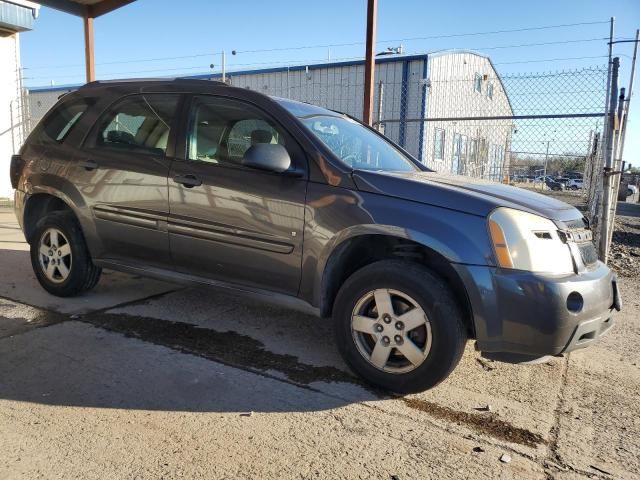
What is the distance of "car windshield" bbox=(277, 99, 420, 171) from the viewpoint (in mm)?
3760

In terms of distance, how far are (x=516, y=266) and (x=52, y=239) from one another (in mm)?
3966

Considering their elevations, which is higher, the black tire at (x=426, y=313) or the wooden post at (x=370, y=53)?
the wooden post at (x=370, y=53)

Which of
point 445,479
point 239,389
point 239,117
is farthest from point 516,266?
point 239,117

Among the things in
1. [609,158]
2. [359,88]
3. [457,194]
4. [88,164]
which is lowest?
[457,194]

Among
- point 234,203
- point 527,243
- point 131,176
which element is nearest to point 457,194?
point 527,243

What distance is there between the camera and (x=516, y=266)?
2.87 metres

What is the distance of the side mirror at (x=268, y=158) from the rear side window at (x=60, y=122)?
211cm

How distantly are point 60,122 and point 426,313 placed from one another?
12.4 ft

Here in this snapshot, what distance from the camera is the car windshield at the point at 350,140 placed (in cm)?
376

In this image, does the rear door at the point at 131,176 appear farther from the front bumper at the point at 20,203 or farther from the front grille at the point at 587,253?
the front grille at the point at 587,253

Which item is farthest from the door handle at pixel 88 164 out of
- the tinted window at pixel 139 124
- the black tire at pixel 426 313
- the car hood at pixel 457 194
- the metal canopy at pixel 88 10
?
the metal canopy at pixel 88 10

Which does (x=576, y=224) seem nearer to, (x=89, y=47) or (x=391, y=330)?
(x=391, y=330)

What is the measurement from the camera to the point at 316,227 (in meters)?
3.43

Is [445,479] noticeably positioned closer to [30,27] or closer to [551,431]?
[551,431]
